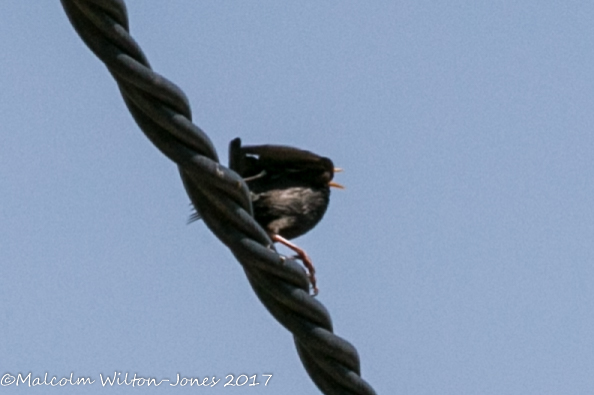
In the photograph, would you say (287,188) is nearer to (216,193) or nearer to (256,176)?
(256,176)

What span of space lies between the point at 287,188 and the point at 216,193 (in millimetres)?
3401

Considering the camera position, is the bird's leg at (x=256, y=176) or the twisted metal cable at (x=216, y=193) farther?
the bird's leg at (x=256, y=176)

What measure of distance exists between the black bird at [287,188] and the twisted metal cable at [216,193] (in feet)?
7.58

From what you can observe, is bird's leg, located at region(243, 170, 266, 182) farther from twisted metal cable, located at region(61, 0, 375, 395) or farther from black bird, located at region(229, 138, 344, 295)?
twisted metal cable, located at region(61, 0, 375, 395)

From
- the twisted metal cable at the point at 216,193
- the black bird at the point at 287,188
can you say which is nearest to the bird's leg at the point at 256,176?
the black bird at the point at 287,188

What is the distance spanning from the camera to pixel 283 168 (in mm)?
6547

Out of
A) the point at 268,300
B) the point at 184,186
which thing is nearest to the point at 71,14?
the point at 184,186

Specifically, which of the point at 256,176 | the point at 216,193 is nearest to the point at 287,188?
the point at 256,176

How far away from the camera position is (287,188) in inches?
260

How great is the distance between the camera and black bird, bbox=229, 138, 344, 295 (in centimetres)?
617

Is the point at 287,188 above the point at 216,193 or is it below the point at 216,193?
below

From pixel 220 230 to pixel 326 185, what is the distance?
3.83m

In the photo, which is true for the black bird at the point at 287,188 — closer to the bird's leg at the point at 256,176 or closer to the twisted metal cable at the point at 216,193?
the bird's leg at the point at 256,176

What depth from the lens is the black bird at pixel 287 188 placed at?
6.17 meters
